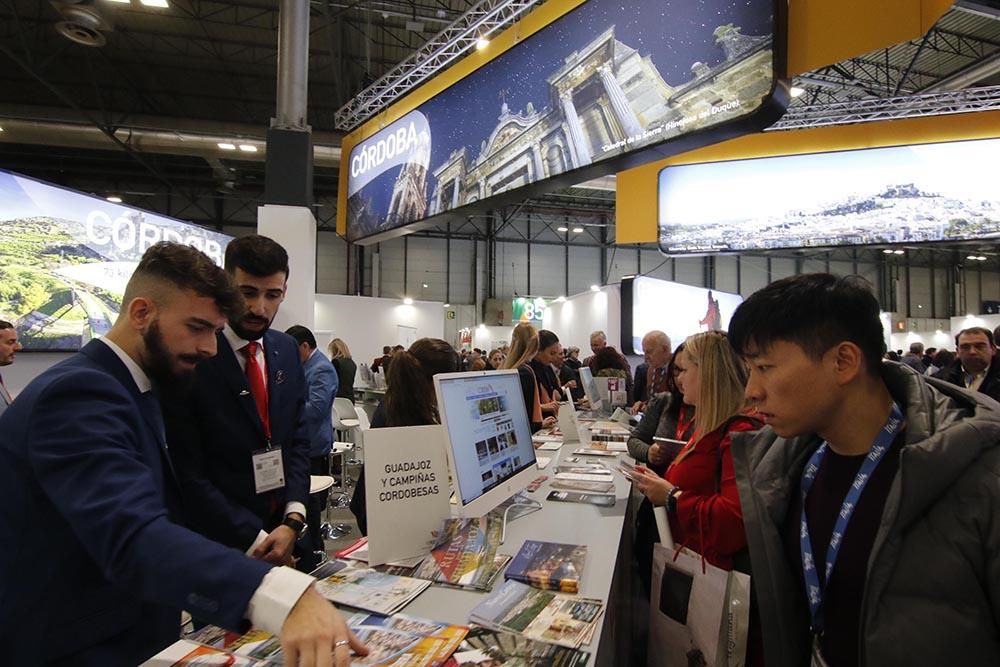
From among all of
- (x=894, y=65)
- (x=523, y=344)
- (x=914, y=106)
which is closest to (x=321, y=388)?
(x=523, y=344)

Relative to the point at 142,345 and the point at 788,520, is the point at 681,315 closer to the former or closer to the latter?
the point at 788,520

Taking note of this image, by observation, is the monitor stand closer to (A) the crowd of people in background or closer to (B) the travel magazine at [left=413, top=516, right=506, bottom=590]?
(B) the travel magazine at [left=413, top=516, right=506, bottom=590]

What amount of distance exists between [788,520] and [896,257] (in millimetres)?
22982

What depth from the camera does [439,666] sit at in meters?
0.95

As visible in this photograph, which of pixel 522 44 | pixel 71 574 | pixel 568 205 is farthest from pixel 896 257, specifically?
pixel 71 574

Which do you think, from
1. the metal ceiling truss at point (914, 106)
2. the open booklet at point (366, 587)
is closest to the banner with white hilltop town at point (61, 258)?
the open booklet at point (366, 587)

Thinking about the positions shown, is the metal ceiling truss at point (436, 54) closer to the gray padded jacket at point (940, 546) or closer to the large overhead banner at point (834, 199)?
the large overhead banner at point (834, 199)

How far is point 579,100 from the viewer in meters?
3.23

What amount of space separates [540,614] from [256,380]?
1106 mm

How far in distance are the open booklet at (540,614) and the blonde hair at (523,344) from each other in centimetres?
246

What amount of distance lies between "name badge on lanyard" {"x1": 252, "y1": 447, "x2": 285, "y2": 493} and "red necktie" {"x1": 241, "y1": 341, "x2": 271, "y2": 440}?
3.4 inches

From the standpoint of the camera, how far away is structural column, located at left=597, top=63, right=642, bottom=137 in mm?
2930

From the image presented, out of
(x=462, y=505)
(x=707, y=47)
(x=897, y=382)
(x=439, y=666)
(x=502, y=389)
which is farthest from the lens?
(x=707, y=47)

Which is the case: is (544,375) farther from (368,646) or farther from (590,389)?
(368,646)
